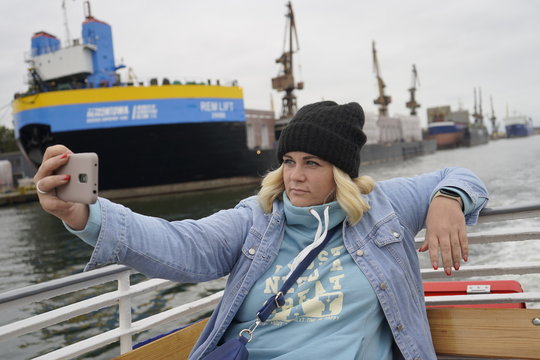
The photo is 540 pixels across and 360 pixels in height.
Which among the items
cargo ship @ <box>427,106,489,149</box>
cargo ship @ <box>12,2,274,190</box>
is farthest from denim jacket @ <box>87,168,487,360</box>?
cargo ship @ <box>427,106,489,149</box>

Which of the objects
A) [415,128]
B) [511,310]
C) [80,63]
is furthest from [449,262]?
[415,128]

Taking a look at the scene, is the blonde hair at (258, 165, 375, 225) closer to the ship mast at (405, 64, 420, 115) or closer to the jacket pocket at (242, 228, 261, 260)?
the jacket pocket at (242, 228, 261, 260)

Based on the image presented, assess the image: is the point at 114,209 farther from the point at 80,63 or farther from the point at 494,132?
the point at 494,132

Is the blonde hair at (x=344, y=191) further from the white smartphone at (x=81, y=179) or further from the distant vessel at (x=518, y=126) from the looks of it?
the distant vessel at (x=518, y=126)

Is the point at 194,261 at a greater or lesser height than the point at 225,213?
lesser

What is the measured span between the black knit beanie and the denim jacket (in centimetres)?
19

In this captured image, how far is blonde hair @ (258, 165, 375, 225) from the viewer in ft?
5.19

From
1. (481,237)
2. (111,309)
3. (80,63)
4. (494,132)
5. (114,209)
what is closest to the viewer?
(114,209)

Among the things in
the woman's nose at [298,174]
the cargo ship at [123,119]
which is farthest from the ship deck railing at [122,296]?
the cargo ship at [123,119]

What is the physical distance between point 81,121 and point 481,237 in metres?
21.2

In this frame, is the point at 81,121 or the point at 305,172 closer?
the point at 305,172

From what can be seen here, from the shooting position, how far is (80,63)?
23344mm

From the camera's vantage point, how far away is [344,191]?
162 cm

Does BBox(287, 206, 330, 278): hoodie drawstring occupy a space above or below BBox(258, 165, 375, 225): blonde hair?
below
